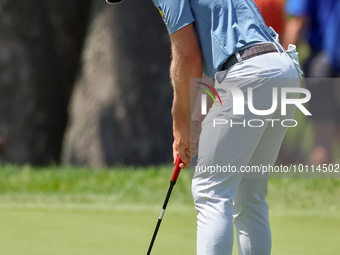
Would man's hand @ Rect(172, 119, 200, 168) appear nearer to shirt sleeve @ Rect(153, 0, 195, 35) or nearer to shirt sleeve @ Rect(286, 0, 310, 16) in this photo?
shirt sleeve @ Rect(153, 0, 195, 35)

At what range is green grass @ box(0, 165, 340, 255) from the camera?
8.75ft

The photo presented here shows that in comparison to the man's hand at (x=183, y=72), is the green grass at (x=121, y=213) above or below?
below

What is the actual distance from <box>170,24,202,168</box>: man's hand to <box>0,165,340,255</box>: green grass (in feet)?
2.96

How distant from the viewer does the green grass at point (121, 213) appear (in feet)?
8.75

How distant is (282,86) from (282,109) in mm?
104

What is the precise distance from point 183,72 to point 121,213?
2.00m

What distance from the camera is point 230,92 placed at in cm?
168

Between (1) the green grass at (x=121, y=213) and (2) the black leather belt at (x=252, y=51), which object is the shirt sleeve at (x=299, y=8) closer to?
(1) the green grass at (x=121, y=213)

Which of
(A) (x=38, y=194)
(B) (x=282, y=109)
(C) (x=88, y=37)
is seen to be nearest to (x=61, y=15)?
(C) (x=88, y=37)

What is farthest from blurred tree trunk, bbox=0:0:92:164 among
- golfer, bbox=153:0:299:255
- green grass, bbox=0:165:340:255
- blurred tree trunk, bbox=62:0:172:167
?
golfer, bbox=153:0:299:255

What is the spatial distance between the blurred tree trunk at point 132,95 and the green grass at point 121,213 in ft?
2.71

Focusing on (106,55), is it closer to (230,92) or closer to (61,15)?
(61,15)

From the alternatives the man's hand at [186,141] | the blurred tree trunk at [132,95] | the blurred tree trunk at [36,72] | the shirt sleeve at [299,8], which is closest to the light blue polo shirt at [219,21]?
the man's hand at [186,141]

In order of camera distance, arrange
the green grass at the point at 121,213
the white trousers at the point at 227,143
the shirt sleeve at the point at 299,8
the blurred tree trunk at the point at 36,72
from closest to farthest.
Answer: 1. the white trousers at the point at 227,143
2. the green grass at the point at 121,213
3. the shirt sleeve at the point at 299,8
4. the blurred tree trunk at the point at 36,72
